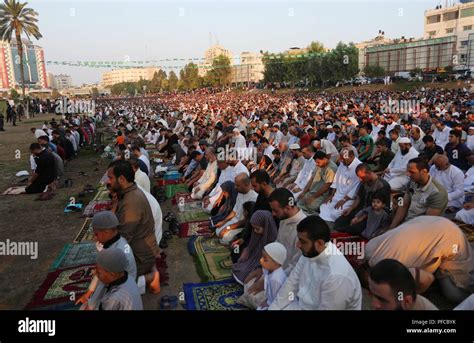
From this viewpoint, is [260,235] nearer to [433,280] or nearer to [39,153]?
[433,280]

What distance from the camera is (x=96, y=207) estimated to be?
7.09 meters

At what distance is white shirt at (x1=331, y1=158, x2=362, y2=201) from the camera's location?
586cm

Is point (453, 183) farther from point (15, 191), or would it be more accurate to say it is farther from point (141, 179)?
point (15, 191)

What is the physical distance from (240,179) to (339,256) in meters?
2.37

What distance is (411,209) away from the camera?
490cm

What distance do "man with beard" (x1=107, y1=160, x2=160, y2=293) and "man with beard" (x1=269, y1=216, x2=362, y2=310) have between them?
155 centimetres

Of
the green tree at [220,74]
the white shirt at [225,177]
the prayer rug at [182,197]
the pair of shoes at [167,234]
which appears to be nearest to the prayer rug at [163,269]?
the pair of shoes at [167,234]

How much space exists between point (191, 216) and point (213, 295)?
267cm

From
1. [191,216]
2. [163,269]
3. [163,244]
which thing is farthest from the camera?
[191,216]

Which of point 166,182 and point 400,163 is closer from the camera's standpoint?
point 400,163

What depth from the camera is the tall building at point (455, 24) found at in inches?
1828

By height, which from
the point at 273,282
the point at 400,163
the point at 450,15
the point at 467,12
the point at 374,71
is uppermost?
the point at 450,15

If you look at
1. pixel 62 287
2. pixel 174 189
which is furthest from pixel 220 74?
pixel 62 287

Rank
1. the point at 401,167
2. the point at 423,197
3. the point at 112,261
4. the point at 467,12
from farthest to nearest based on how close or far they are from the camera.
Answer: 1. the point at 467,12
2. the point at 401,167
3. the point at 423,197
4. the point at 112,261
